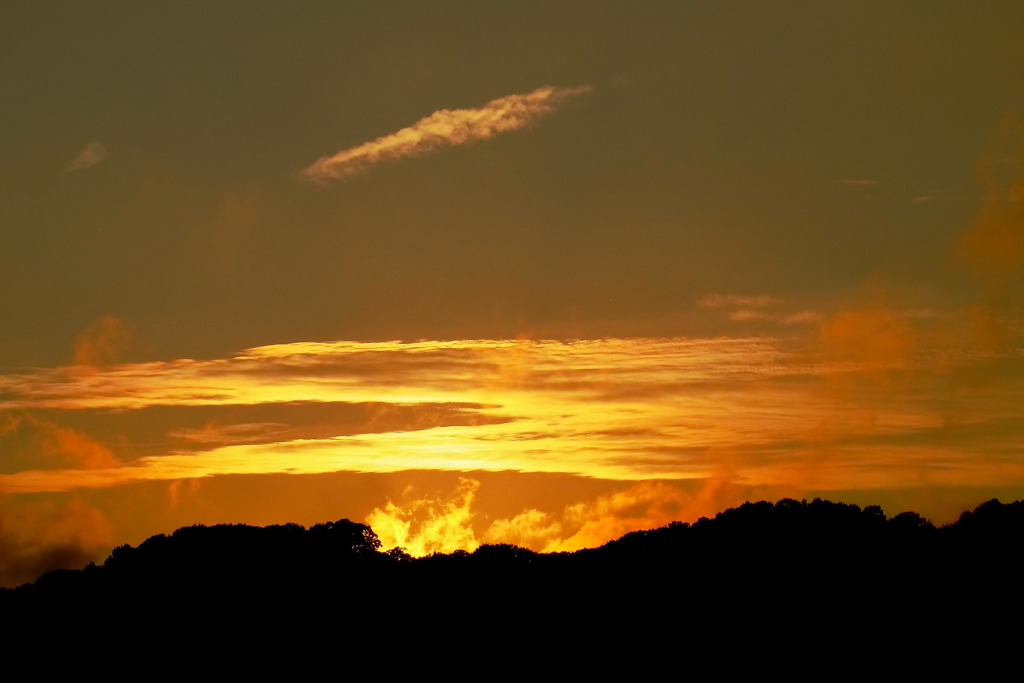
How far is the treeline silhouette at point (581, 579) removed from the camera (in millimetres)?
97562

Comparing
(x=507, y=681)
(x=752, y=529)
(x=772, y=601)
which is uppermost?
(x=752, y=529)

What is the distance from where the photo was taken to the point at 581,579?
121 meters

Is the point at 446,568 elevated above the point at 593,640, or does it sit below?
above

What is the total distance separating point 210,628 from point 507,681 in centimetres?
3503

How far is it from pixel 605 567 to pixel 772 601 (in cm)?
2311

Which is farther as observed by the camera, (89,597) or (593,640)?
(89,597)

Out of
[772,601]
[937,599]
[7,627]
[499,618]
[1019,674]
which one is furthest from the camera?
[7,627]

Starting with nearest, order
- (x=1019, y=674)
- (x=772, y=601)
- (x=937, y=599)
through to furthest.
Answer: (x=1019, y=674) → (x=937, y=599) → (x=772, y=601)

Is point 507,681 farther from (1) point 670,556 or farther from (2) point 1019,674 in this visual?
(2) point 1019,674

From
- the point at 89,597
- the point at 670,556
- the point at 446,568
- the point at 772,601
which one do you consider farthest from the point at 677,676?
the point at 89,597

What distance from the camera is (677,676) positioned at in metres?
99.1

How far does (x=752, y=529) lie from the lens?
390 ft

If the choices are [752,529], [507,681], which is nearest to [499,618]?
[507,681]

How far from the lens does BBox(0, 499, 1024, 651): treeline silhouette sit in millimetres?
97562
